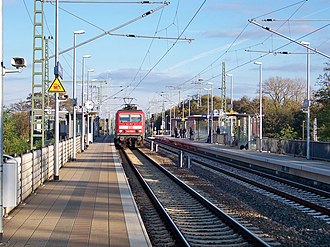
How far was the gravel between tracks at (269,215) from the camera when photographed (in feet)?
35.1

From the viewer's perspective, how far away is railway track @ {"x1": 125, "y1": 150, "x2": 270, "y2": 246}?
1018cm

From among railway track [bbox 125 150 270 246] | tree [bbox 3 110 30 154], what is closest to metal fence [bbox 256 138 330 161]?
railway track [bbox 125 150 270 246]

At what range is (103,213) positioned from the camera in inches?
471

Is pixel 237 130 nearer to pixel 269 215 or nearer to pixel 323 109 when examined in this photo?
pixel 323 109

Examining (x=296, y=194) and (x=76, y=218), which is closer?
(x=76, y=218)

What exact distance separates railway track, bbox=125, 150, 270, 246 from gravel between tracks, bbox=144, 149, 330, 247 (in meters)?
0.54

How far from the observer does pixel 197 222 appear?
41.3ft

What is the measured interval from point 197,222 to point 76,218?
111 inches

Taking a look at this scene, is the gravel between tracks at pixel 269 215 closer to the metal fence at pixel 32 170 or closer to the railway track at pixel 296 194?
the railway track at pixel 296 194

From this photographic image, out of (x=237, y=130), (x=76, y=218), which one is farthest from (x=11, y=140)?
(x=76, y=218)

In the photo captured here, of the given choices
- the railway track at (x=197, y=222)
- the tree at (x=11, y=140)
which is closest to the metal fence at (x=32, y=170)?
the railway track at (x=197, y=222)

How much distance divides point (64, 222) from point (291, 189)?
10.9 m

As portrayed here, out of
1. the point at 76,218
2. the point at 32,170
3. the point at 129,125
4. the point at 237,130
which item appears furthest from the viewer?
the point at 237,130

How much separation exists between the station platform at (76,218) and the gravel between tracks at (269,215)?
103 inches
